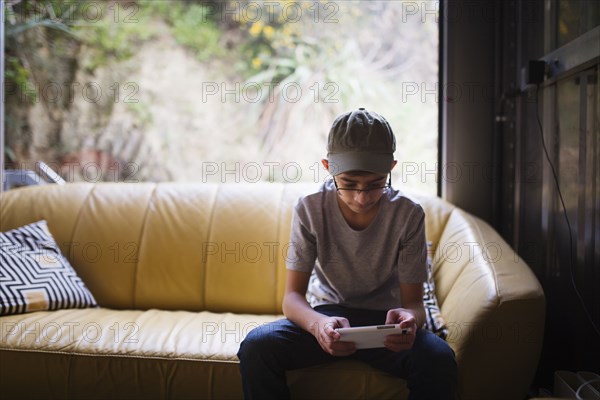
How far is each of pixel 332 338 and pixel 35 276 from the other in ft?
4.05

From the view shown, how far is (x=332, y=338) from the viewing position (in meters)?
1.21

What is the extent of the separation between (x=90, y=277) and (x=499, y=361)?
1.56 m

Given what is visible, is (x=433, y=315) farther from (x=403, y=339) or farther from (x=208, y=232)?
(x=208, y=232)

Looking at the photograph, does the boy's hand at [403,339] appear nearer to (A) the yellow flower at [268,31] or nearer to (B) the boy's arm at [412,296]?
(B) the boy's arm at [412,296]

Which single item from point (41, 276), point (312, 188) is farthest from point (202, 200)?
point (41, 276)

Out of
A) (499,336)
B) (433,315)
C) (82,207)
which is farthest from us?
(82,207)

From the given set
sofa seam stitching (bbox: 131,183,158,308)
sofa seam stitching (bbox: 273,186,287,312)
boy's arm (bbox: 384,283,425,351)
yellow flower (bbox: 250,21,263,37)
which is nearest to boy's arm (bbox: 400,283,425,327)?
boy's arm (bbox: 384,283,425,351)

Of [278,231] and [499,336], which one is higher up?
[278,231]

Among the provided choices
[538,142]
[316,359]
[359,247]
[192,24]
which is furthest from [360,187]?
[192,24]

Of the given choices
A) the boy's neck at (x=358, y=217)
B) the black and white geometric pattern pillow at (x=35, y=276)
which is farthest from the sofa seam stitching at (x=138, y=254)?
the boy's neck at (x=358, y=217)

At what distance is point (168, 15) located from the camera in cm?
290

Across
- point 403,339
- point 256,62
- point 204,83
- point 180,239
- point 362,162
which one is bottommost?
point 403,339

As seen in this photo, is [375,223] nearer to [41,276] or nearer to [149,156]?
[41,276]

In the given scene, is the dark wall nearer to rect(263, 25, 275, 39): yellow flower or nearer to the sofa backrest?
the sofa backrest
